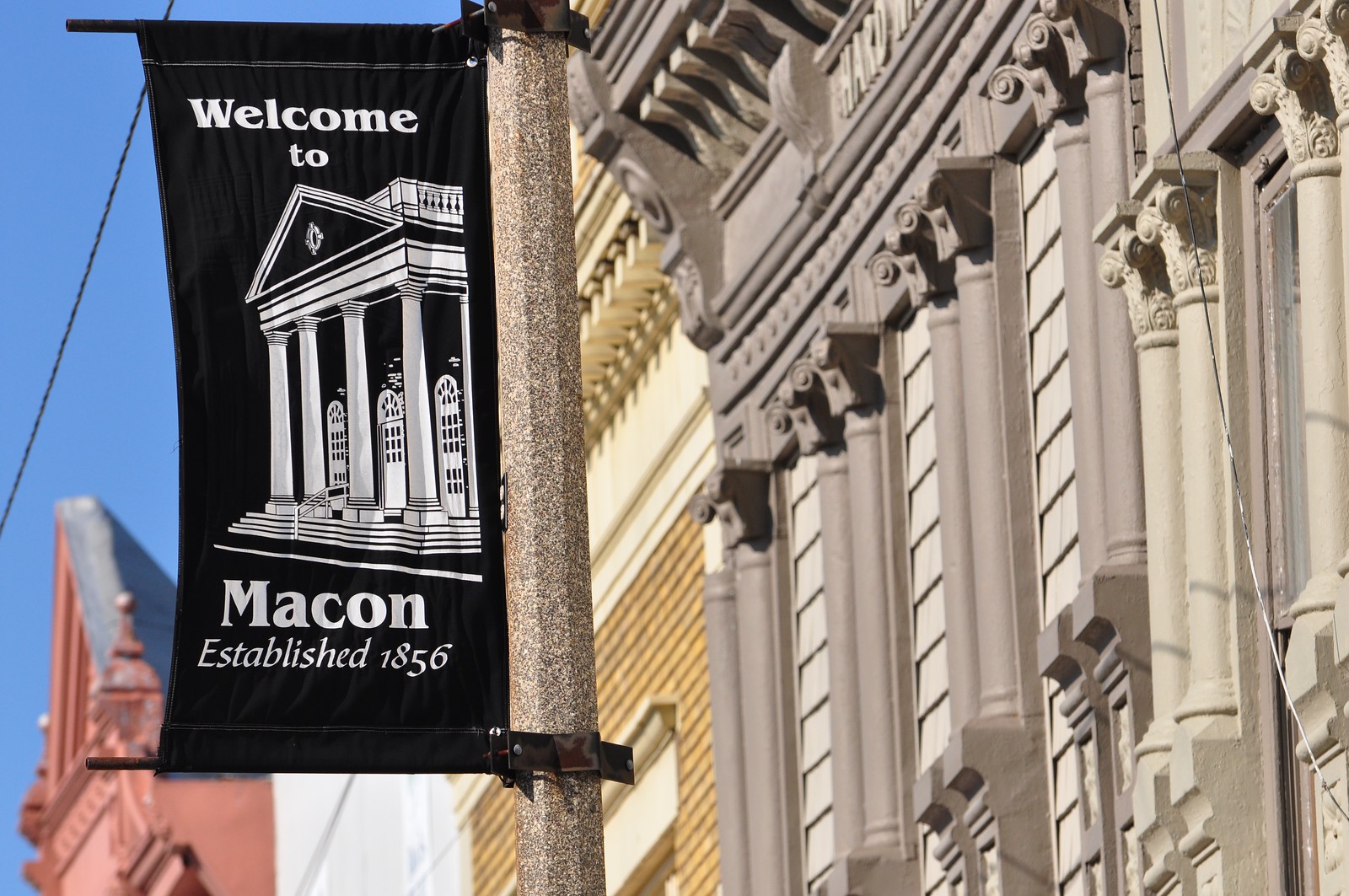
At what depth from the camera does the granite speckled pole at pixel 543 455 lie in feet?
30.6

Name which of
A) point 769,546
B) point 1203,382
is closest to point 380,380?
point 1203,382

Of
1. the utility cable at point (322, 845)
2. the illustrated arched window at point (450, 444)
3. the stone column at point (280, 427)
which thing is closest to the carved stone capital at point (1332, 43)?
the illustrated arched window at point (450, 444)

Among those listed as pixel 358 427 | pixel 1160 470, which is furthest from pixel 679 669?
pixel 358 427

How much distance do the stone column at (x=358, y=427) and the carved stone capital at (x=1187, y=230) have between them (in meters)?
Answer: 3.21

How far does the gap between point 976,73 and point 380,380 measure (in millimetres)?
5487

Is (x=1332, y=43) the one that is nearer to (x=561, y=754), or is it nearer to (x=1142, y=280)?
(x=1142, y=280)

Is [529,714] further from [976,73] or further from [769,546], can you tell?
[769,546]

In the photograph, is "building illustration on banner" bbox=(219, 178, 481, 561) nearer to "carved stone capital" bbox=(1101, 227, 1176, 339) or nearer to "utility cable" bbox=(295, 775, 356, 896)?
"carved stone capital" bbox=(1101, 227, 1176, 339)

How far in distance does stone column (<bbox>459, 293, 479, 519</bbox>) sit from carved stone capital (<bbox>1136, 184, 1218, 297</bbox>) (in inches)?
112

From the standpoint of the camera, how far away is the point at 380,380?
33.5 ft

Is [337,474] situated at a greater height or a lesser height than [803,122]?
lesser

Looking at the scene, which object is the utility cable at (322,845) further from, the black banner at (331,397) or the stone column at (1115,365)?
the black banner at (331,397)

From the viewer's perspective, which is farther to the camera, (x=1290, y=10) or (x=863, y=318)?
(x=863, y=318)

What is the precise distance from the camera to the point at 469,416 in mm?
10133
